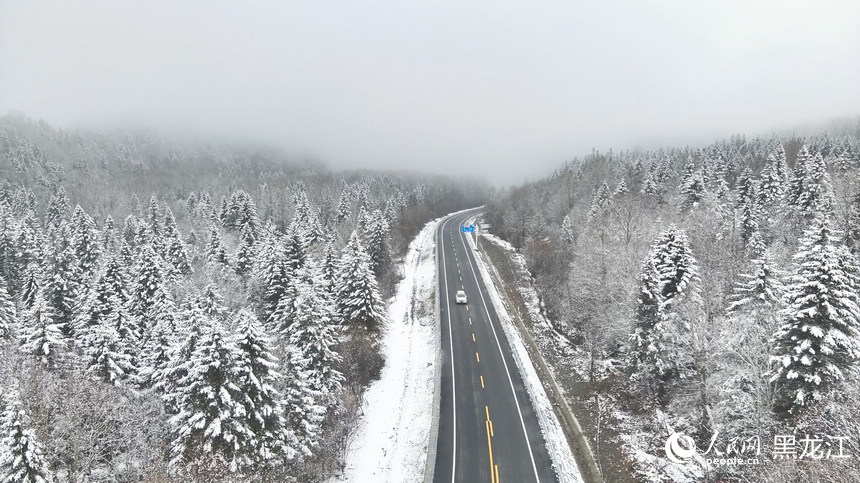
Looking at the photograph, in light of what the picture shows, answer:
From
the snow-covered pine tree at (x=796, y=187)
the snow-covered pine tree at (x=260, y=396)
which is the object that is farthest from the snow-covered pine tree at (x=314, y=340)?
the snow-covered pine tree at (x=796, y=187)

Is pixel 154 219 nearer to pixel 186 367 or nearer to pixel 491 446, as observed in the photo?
Answer: pixel 186 367

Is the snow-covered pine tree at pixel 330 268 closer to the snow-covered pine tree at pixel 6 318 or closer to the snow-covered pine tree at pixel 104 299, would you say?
the snow-covered pine tree at pixel 104 299

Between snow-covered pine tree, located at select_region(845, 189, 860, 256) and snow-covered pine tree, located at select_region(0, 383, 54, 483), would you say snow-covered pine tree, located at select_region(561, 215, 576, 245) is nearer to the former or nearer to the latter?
snow-covered pine tree, located at select_region(845, 189, 860, 256)

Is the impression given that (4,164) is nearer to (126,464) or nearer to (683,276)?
(126,464)

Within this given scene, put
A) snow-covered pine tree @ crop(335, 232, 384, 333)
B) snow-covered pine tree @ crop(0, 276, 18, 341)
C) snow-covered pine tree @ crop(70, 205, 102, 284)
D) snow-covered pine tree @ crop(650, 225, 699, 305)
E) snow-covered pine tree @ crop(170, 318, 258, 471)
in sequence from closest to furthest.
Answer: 1. snow-covered pine tree @ crop(170, 318, 258, 471)
2. snow-covered pine tree @ crop(650, 225, 699, 305)
3. snow-covered pine tree @ crop(0, 276, 18, 341)
4. snow-covered pine tree @ crop(335, 232, 384, 333)
5. snow-covered pine tree @ crop(70, 205, 102, 284)

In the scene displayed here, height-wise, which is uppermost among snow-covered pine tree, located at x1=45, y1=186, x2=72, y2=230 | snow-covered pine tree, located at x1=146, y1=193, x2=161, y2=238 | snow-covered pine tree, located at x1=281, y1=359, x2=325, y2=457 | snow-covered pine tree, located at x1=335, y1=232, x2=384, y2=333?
snow-covered pine tree, located at x1=45, y1=186, x2=72, y2=230

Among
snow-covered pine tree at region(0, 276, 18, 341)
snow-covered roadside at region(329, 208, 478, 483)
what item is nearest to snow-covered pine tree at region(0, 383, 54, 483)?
snow-covered roadside at region(329, 208, 478, 483)

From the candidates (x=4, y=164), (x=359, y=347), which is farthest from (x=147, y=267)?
(x=4, y=164)
